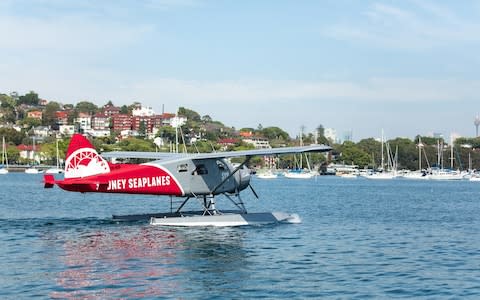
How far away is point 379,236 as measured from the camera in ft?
93.6

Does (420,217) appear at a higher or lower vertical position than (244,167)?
lower

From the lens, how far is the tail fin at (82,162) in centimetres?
2806

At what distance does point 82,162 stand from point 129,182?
1852 mm

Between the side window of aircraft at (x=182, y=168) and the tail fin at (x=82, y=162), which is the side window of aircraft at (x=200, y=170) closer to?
the side window of aircraft at (x=182, y=168)

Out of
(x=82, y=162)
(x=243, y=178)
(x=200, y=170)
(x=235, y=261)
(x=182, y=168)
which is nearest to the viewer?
(x=235, y=261)

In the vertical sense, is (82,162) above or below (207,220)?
above

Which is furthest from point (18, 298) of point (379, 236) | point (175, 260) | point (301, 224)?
point (301, 224)

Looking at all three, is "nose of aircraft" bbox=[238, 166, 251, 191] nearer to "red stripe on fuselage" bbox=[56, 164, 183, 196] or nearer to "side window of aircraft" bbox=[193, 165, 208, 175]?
"side window of aircraft" bbox=[193, 165, 208, 175]

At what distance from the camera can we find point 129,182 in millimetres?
28250

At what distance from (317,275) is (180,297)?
4.29 meters

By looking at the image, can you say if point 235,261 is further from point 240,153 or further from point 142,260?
point 240,153

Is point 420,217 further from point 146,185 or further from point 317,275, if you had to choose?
point 317,275

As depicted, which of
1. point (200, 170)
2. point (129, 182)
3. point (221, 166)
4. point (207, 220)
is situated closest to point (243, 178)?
point (221, 166)

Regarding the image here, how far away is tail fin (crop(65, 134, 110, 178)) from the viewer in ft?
92.1
